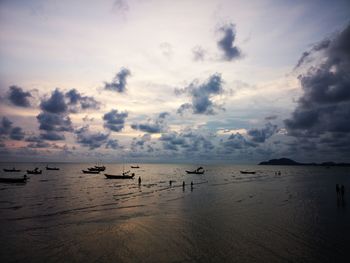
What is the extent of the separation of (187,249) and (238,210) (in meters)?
18.6

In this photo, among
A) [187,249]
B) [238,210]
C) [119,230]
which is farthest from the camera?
[238,210]

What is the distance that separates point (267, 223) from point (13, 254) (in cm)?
2476

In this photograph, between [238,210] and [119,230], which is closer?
[119,230]

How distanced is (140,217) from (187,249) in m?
13.6

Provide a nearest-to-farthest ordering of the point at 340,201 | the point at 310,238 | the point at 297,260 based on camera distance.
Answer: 1. the point at 297,260
2. the point at 310,238
3. the point at 340,201

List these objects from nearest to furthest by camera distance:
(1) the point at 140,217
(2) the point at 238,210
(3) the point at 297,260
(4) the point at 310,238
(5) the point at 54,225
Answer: (3) the point at 297,260
(4) the point at 310,238
(5) the point at 54,225
(1) the point at 140,217
(2) the point at 238,210

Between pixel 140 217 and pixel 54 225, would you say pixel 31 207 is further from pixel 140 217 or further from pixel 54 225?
pixel 140 217

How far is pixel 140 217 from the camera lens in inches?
1357

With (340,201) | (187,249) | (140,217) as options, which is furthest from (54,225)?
(340,201)

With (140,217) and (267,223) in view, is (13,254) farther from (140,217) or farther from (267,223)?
(267,223)

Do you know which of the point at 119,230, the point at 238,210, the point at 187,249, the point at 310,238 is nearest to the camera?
the point at 187,249

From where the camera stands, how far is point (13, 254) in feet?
68.6

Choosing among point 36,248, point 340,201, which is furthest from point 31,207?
point 340,201

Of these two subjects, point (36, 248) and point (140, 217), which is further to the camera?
point (140, 217)
